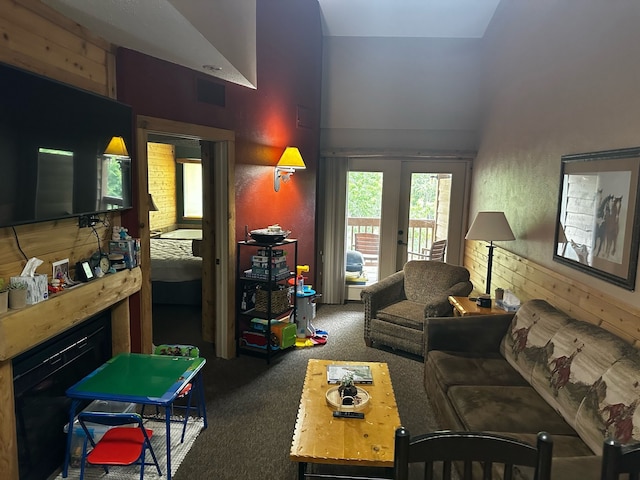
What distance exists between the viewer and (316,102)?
545cm

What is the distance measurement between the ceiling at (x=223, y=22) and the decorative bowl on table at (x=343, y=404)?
6.84ft

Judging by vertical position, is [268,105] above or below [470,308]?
above

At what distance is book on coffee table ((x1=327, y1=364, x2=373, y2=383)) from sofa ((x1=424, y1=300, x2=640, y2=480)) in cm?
48

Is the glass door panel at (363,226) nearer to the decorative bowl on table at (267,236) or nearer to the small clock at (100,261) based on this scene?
the decorative bowl on table at (267,236)

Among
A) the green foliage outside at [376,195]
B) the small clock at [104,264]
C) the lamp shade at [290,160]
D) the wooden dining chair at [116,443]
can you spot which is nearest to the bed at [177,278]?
the lamp shade at [290,160]

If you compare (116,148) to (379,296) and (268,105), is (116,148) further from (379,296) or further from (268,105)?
(379,296)

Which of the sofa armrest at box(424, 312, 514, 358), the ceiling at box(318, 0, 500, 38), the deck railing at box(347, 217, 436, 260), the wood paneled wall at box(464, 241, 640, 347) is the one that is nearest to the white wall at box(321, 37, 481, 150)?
the ceiling at box(318, 0, 500, 38)

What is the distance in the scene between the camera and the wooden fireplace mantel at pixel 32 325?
188 cm

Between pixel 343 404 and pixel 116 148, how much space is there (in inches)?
78.9

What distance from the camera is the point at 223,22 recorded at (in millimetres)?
2607

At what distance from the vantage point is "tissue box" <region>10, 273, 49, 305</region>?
2.00m

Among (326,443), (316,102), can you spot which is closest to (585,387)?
(326,443)

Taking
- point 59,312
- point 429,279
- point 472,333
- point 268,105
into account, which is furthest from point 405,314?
point 59,312

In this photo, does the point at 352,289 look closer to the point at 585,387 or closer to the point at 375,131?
the point at 375,131
